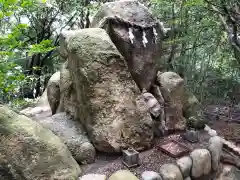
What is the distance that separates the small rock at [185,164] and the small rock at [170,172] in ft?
0.30

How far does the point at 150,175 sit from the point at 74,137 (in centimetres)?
120

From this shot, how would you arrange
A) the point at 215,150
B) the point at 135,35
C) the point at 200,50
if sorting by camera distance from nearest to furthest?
the point at 215,150 < the point at 135,35 < the point at 200,50

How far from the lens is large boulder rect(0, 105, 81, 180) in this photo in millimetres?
2738

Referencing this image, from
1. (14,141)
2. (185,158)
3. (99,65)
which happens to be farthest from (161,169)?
(14,141)

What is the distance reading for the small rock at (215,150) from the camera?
3.78 meters

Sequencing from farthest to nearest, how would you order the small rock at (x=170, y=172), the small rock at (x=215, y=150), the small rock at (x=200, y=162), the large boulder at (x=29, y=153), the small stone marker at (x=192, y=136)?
the small stone marker at (x=192, y=136) → the small rock at (x=215, y=150) → the small rock at (x=200, y=162) → the small rock at (x=170, y=172) → the large boulder at (x=29, y=153)

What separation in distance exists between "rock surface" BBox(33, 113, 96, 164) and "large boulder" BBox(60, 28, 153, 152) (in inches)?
4.8

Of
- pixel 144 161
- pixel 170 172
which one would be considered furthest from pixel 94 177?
pixel 170 172

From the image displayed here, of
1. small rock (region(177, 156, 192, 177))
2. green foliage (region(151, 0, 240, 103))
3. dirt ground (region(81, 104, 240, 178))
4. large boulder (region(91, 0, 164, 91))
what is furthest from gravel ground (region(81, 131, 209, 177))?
green foliage (region(151, 0, 240, 103))

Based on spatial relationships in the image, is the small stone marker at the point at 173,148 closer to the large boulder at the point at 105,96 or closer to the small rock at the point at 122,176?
the large boulder at the point at 105,96

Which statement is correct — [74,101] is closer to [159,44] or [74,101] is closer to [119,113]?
[119,113]

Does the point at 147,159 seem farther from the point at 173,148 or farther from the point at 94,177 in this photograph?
the point at 94,177

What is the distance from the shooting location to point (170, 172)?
3256 mm

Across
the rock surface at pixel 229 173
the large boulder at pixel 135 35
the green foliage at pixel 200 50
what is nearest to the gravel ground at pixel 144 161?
the rock surface at pixel 229 173
